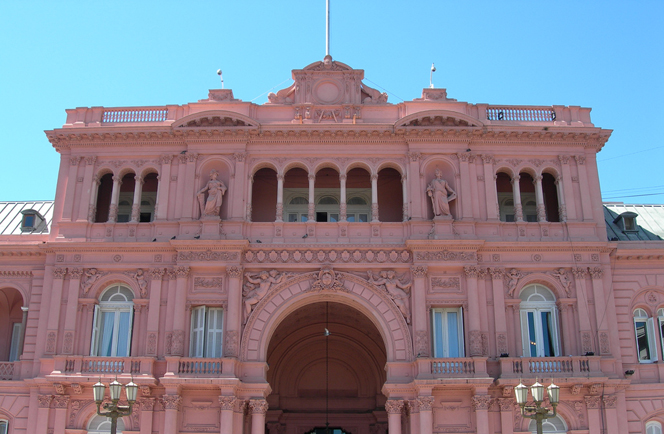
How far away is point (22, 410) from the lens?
3322 centimetres

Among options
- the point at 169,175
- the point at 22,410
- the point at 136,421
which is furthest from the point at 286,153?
the point at 22,410

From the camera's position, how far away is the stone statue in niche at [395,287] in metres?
33.7

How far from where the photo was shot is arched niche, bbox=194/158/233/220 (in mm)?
35688

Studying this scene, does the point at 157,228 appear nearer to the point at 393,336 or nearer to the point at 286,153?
the point at 286,153

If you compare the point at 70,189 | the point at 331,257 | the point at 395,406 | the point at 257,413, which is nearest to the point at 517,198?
the point at 331,257

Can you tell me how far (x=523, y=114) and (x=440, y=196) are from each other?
7084 mm

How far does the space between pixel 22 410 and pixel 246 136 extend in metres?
17.4

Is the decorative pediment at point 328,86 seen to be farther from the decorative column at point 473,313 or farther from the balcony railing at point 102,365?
the balcony railing at point 102,365

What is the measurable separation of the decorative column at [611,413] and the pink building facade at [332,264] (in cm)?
11

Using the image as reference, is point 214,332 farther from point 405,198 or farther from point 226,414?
point 405,198

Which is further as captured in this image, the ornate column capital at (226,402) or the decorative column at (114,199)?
the decorative column at (114,199)

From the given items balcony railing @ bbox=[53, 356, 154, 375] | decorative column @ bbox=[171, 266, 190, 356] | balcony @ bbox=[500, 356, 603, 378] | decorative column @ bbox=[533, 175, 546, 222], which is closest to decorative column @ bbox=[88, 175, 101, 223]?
decorative column @ bbox=[171, 266, 190, 356]

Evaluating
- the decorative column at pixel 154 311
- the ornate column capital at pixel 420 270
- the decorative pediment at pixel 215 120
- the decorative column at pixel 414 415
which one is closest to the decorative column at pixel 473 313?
the ornate column capital at pixel 420 270

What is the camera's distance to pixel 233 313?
33.3 meters
